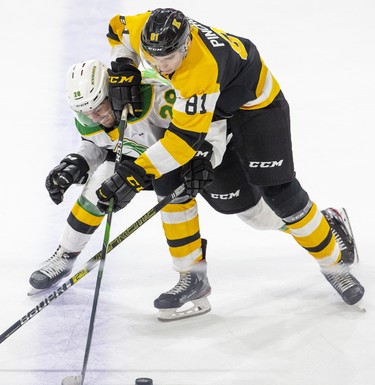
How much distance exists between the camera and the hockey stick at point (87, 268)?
10.7 feet

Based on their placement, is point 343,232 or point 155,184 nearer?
point 155,184

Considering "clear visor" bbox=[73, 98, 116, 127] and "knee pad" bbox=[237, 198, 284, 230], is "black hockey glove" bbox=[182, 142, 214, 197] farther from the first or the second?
"knee pad" bbox=[237, 198, 284, 230]

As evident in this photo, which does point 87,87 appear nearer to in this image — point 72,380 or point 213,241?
point 72,380

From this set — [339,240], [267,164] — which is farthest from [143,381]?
[339,240]

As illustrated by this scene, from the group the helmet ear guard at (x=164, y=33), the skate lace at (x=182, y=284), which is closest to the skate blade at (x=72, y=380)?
the skate lace at (x=182, y=284)

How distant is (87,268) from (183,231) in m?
0.55

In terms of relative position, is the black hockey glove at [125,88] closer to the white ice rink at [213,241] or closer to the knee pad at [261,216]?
the knee pad at [261,216]

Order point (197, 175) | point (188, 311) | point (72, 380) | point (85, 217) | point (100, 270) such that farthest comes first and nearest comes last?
point (85, 217), point (188, 311), point (197, 175), point (100, 270), point (72, 380)

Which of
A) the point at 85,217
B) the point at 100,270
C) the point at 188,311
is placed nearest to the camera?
the point at 100,270

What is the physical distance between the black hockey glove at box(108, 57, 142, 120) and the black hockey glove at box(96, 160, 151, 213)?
0.31m

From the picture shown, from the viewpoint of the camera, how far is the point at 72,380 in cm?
308

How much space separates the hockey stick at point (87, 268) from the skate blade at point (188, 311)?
0.43 m

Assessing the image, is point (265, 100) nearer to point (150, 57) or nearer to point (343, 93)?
point (150, 57)

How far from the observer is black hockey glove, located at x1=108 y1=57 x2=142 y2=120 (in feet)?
11.4
